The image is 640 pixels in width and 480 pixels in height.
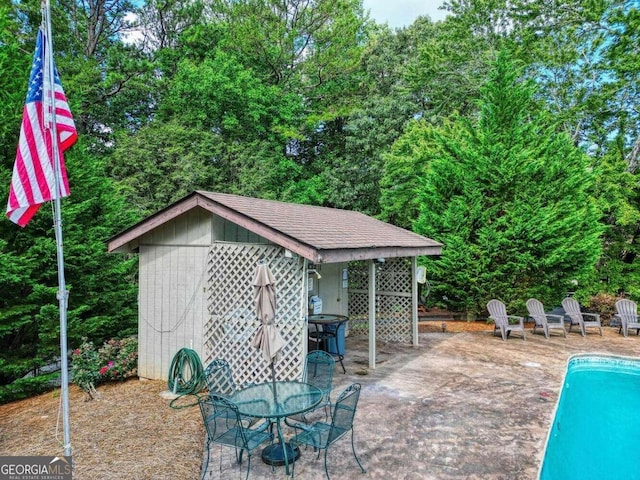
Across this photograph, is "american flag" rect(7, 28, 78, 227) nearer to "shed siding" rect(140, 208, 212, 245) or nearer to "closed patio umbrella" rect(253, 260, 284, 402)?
"closed patio umbrella" rect(253, 260, 284, 402)

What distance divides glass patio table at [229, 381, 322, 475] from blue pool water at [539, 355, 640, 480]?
2.62 metres

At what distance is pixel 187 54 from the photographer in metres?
20.7

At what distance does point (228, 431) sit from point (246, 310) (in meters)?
2.19

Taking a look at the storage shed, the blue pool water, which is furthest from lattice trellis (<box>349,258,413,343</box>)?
the blue pool water

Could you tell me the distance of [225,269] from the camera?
20.4 ft

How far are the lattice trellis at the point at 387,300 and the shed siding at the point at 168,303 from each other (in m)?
4.87

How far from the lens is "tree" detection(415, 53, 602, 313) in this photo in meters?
11.7

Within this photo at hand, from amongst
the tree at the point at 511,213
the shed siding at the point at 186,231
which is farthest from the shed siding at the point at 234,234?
the tree at the point at 511,213

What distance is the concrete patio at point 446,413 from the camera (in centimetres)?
415

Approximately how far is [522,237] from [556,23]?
1145cm

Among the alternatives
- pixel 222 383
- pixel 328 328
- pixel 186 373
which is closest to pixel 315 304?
pixel 328 328

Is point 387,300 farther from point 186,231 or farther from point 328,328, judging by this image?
point 186,231

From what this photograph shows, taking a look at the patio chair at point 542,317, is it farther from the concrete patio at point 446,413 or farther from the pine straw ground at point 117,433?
the pine straw ground at point 117,433

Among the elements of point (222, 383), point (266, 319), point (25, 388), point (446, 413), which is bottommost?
point (25, 388)
